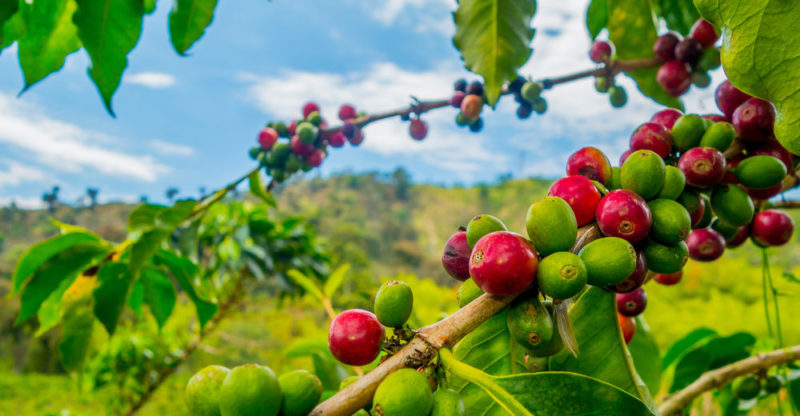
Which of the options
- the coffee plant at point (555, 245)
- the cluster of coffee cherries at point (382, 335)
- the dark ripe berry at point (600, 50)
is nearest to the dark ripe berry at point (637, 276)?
the coffee plant at point (555, 245)

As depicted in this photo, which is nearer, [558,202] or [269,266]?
[558,202]

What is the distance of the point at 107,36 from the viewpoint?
929mm

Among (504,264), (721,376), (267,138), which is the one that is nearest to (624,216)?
(504,264)

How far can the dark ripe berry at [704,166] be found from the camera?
2.33 feet

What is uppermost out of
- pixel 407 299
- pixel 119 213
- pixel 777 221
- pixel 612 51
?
pixel 612 51

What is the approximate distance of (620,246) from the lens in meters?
0.55

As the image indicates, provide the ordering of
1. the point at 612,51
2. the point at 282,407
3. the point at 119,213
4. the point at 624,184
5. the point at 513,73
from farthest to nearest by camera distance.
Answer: the point at 119,213 → the point at 612,51 → the point at 513,73 → the point at 624,184 → the point at 282,407

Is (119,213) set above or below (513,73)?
below

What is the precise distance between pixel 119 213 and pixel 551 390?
2828 centimetres

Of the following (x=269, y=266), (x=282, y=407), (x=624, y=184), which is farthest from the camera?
(x=269, y=266)

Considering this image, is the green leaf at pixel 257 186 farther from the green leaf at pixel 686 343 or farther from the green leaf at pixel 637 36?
the green leaf at pixel 686 343

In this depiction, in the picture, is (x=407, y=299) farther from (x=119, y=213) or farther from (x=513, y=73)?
(x=119, y=213)

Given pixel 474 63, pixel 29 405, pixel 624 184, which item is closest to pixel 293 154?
pixel 474 63

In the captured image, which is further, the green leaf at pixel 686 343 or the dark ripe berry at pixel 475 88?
the green leaf at pixel 686 343
